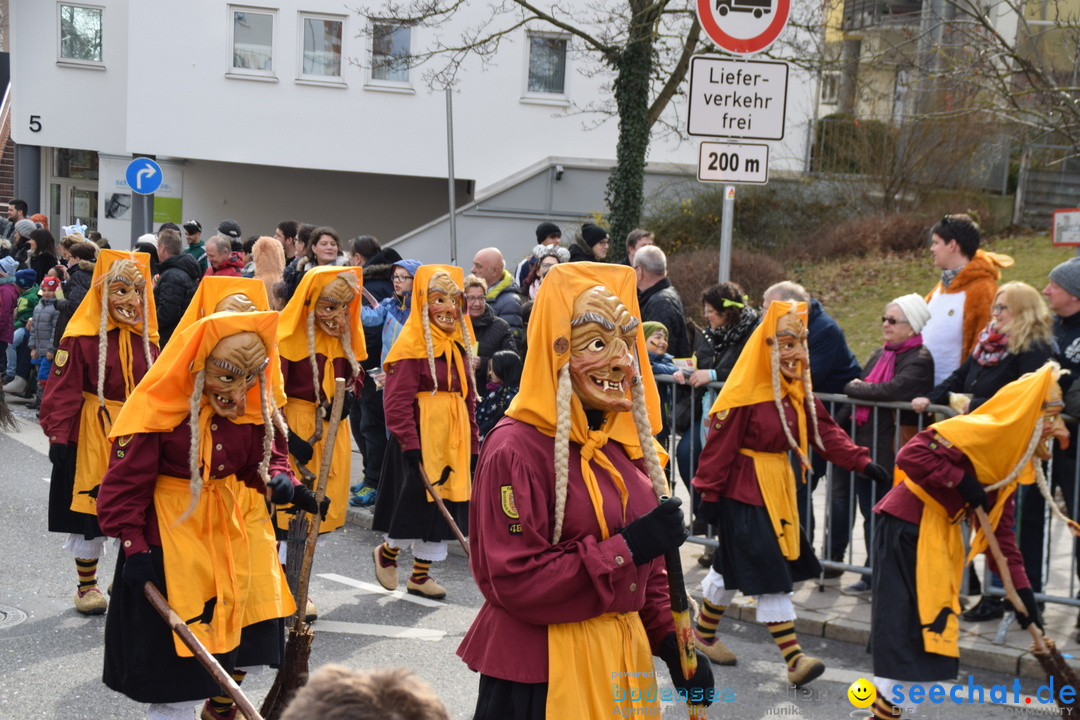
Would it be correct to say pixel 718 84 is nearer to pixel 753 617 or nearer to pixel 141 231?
pixel 753 617

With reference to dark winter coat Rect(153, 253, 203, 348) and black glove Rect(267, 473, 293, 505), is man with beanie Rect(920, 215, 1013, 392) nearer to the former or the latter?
black glove Rect(267, 473, 293, 505)

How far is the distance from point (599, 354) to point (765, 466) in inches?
112

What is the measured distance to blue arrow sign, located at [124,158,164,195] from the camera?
15.8 m

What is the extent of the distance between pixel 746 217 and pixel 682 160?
5223mm

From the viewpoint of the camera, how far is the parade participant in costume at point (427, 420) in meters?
7.25

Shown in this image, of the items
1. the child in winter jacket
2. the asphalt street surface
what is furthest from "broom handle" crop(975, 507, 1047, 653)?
the child in winter jacket

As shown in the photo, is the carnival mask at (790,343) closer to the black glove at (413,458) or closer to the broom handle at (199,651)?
the black glove at (413,458)

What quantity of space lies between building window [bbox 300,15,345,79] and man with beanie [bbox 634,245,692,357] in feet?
58.0

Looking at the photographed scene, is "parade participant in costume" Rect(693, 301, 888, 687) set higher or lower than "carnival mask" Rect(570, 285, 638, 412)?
lower

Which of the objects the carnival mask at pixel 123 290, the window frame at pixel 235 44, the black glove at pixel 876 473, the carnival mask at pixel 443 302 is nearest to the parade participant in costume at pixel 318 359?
the carnival mask at pixel 443 302

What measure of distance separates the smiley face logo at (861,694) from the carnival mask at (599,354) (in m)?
2.80

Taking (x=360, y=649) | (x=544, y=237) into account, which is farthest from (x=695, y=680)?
(x=544, y=237)

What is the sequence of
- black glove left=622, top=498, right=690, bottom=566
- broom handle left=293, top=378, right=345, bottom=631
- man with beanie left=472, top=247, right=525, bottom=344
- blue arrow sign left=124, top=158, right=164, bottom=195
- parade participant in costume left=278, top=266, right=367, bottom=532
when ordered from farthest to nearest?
blue arrow sign left=124, top=158, right=164, bottom=195 < man with beanie left=472, top=247, right=525, bottom=344 < parade participant in costume left=278, top=266, right=367, bottom=532 < broom handle left=293, top=378, right=345, bottom=631 < black glove left=622, top=498, right=690, bottom=566

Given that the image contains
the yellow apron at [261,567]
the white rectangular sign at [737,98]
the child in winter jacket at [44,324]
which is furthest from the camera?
the child in winter jacket at [44,324]
